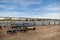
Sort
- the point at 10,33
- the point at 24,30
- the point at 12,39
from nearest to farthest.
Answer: the point at 12,39
the point at 10,33
the point at 24,30

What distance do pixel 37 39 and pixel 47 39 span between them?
1.26 metres

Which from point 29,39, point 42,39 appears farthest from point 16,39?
point 42,39

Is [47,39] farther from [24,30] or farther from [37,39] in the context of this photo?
[24,30]

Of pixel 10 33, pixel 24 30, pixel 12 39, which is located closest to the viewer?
pixel 12 39

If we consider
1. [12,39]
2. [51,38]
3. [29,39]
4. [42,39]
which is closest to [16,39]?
[12,39]

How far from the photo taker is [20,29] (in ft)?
76.3

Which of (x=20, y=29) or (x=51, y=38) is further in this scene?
(x=20, y=29)

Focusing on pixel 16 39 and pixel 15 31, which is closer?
pixel 16 39

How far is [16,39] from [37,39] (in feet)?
8.42

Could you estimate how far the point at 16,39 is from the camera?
17547 mm

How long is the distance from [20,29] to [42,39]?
638 cm

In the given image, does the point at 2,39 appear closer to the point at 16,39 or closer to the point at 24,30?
the point at 16,39

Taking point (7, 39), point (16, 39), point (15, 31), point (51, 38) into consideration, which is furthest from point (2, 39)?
point (51, 38)

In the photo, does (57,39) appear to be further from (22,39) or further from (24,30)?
(24,30)
